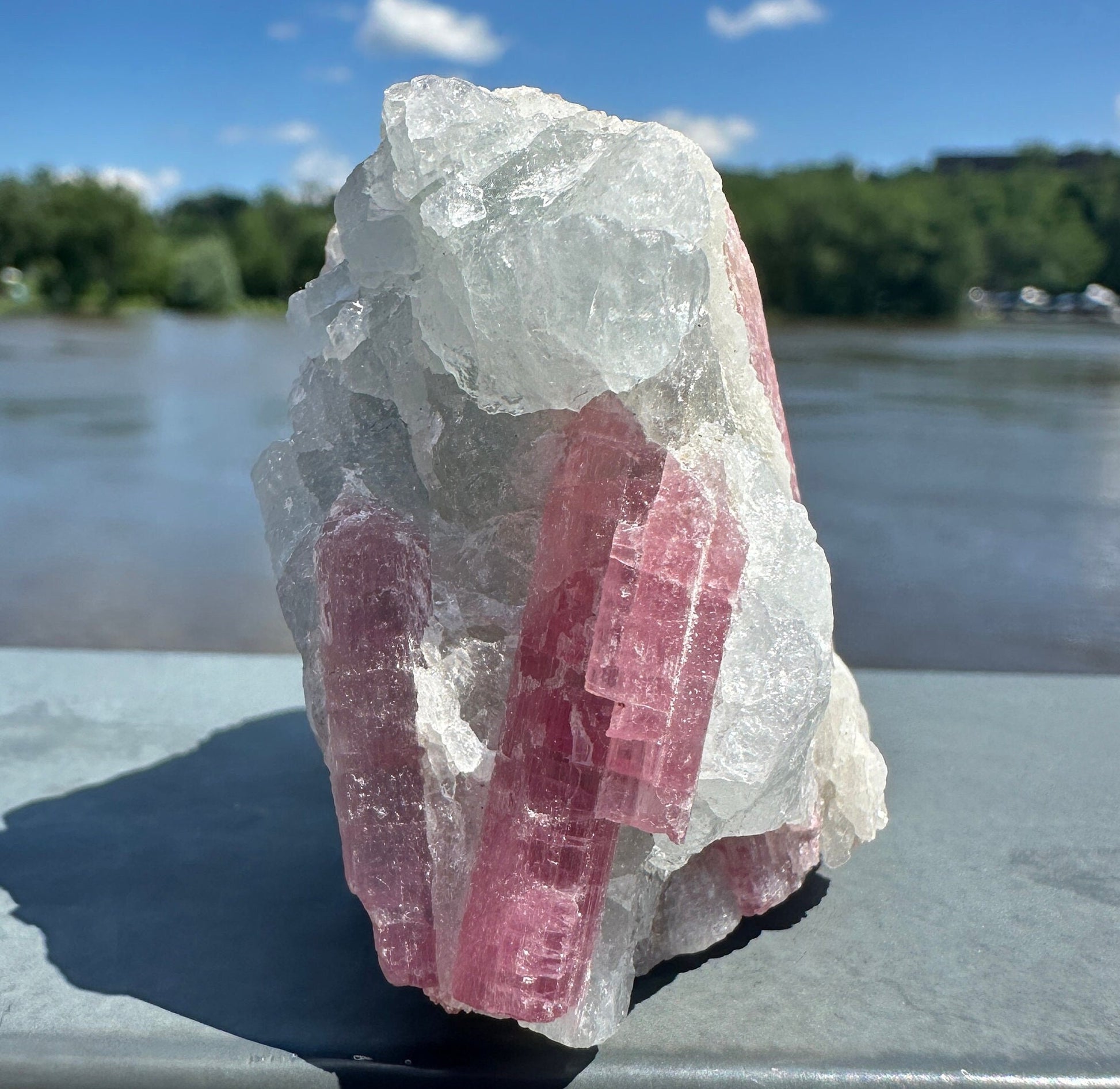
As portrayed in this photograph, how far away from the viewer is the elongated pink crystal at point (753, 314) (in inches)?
56.1

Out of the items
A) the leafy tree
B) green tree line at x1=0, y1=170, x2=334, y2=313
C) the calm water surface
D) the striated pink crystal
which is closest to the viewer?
the striated pink crystal

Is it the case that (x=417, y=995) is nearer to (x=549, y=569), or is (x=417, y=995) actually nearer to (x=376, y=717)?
(x=376, y=717)

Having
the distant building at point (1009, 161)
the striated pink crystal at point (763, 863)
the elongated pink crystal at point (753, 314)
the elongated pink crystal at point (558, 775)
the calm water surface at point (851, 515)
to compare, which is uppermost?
the distant building at point (1009, 161)

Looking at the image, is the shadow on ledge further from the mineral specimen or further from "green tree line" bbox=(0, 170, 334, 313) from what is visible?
"green tree line" bbox=(0, 170, 334, 313)

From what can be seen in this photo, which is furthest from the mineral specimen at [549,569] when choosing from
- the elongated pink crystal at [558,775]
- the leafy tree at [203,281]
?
the leafy tree at [203,281]

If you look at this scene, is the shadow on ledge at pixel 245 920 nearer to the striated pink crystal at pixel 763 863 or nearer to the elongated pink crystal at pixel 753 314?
the striated pink crystal at pixel 763 863

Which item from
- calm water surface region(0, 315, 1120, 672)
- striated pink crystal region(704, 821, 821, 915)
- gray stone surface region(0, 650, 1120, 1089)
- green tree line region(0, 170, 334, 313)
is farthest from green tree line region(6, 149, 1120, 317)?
striated pink crystal region(704, 821, 821, 915)

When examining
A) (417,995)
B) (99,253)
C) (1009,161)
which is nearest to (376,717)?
(417,995)

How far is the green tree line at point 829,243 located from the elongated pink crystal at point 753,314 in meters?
27.7

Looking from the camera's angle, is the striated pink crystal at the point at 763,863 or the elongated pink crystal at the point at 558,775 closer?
the elongated pink crystal at the point at 558,775

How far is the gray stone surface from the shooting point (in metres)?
1.18

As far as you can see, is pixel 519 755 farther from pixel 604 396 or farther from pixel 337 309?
pixel 337 309

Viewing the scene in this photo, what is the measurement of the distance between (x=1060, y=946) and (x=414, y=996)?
0.75 m

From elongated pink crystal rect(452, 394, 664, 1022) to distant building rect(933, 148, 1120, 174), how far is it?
144 ft
